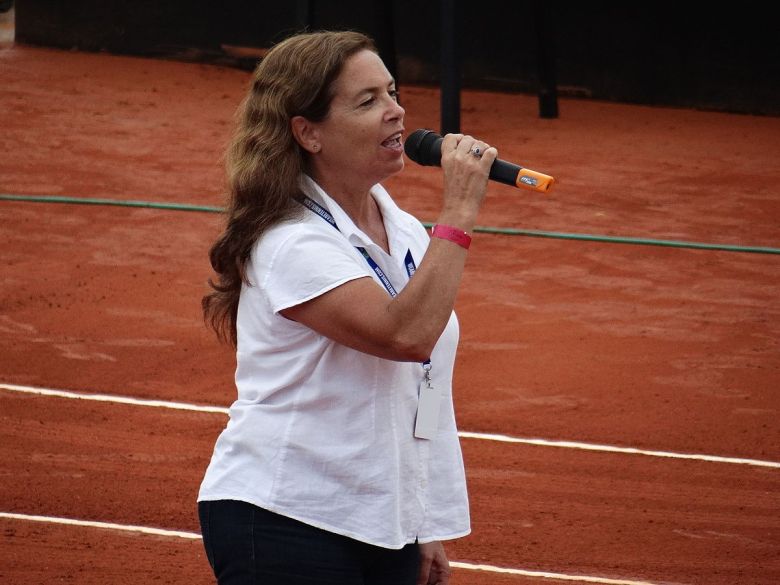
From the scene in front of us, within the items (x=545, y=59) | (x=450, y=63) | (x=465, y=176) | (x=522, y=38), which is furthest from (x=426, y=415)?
(x=522, y=38)

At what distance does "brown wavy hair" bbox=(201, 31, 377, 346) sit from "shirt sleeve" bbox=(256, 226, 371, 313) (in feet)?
0.26

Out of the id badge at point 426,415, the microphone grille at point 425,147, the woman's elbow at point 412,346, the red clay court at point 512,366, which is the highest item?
the microphone grille at point 425,147

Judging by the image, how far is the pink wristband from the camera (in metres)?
2.72

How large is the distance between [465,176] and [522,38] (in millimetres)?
18486

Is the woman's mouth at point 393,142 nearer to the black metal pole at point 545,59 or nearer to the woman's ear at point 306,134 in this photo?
the woman's ear at point 306,134

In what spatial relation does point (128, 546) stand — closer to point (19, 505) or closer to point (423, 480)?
point (19, 505)

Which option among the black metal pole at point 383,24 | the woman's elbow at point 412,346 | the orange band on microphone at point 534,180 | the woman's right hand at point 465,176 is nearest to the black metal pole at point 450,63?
the black metal pole at point 383,24

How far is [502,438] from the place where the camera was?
7.30 meters

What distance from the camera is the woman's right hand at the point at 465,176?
110 inches

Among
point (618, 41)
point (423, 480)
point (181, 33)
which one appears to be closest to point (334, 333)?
point (423, 480)

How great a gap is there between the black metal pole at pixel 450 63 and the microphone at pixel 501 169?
12217 millimetres

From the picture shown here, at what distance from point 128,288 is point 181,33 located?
12557 mm

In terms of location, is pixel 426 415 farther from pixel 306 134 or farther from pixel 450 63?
pixel 450 63

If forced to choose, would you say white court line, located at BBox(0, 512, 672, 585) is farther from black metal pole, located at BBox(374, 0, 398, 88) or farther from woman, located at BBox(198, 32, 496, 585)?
black metal pole, located at BBox(374, 0, 398, 88)
